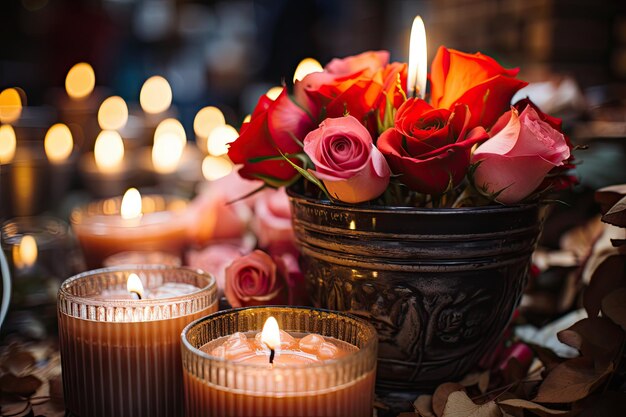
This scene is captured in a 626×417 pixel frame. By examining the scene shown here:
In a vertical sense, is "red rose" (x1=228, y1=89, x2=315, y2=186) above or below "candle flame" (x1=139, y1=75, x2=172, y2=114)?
below

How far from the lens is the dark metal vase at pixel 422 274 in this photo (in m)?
0.54

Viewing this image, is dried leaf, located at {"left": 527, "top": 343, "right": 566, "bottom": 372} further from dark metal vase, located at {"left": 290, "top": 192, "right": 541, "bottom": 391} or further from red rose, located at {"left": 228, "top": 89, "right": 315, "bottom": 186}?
red rose, located at {"left": 228, "top": 89, "right": 315, "bottom": 186}

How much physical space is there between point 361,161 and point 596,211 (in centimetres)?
69

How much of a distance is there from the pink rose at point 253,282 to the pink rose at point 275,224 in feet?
0.28

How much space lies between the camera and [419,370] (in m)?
0.60

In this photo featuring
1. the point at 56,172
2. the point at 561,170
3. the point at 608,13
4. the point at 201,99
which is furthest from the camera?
the point at 201,99

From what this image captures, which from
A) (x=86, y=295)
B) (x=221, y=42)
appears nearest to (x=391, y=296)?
(x=86, y=295)

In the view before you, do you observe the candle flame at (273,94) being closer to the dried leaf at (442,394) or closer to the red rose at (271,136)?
the red rose at (271,136)

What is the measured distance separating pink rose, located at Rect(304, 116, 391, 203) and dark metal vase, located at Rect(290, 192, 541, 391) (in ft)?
0.10

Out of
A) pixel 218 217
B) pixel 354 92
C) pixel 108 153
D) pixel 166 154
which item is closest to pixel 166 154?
pixel 166 154

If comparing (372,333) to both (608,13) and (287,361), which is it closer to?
(287,361)

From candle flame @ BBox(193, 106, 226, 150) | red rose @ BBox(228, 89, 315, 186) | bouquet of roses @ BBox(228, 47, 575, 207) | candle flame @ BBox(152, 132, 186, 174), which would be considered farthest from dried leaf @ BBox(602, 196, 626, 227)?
candle flame @ BBox(193, 106, 226, 150)

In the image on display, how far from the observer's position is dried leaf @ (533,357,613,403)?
1.77ft

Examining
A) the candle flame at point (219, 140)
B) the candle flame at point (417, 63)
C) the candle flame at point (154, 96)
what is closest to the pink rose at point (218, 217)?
the candle flame at point (219, 140)
